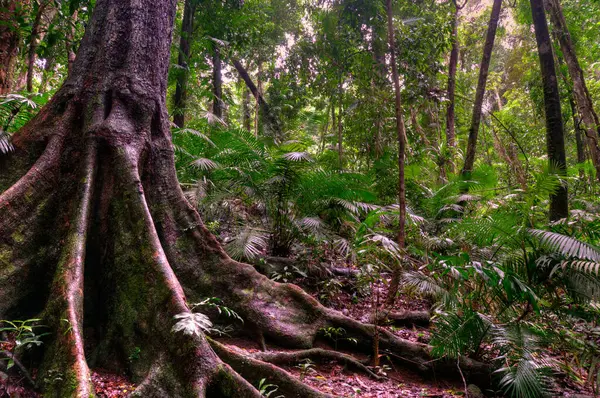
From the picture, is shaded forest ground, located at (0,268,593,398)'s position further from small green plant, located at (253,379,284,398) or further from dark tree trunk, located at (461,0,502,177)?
dark tree trunk, located at (461,0,502,177)

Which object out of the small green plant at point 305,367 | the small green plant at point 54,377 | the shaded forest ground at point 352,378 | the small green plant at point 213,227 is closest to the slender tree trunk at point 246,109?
the small green plant at point 213,227

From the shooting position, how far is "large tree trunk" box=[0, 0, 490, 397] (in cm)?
231

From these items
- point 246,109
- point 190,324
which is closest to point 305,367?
point 190,324

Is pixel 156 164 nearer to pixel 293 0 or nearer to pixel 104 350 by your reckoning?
pixel 104 350

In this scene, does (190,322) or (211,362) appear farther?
(211,362)

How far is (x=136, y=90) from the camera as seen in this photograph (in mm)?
3342

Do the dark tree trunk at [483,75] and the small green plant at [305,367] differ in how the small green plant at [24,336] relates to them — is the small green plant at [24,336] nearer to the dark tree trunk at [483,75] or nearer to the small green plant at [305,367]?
the small green plant at [305,367]

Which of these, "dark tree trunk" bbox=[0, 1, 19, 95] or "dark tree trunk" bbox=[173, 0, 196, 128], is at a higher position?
"dark tree trunk" bbox=[173, 0, 196, 128]

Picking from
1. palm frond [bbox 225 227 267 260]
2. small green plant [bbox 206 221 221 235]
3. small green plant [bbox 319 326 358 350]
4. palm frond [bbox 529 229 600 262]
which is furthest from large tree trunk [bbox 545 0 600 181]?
small green plant [bbox 206 221 221 235]

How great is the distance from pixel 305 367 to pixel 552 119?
195 inches

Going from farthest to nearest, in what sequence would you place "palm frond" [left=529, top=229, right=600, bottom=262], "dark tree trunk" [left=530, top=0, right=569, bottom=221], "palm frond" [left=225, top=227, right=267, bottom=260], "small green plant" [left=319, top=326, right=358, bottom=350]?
"dark tree trunk" [left=530, top=0, right=569, bottom=221] < "palm frond" [left=225, top=227, right=267, bottom=260] < "small green plant" [left=319, top=326, right=358, bottom=350] < "palm frond" [left=529, top=229, right=600, bottom=262]

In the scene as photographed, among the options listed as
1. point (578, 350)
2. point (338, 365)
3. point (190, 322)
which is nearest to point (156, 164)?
point (190, 322)

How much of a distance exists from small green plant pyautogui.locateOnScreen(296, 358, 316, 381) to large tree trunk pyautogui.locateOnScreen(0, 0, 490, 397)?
166 mm

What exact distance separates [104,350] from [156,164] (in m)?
1.58
